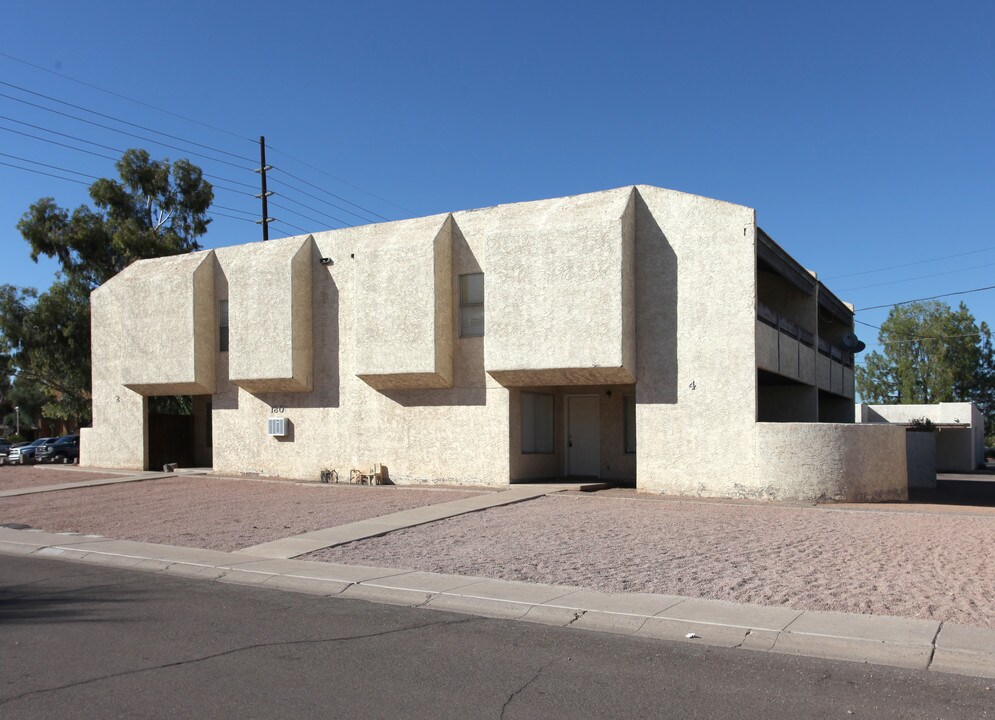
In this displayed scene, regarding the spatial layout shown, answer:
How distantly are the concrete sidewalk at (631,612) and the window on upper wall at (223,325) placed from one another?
45.0 feet

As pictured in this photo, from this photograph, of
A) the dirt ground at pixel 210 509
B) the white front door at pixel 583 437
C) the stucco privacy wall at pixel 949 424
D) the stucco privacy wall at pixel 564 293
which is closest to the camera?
the dirt ground at pixel 210 509

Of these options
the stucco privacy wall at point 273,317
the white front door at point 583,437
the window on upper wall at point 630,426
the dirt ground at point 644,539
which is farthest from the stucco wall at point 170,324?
→ the window on upper wall at point 630,426

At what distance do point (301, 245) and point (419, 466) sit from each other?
Result: 693cm

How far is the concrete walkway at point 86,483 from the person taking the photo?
22734 mm

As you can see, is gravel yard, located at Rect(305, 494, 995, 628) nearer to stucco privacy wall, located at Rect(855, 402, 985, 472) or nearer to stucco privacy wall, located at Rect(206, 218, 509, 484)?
stucco privacy wall, located at Rect(206, 218, 509, 484)

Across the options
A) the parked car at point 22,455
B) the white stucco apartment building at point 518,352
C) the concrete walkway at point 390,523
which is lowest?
the parked car at point 22,455

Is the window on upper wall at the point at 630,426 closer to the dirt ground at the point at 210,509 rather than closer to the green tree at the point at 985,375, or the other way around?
the dirt ground at the point at 210,509

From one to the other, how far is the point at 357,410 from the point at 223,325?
5.99 metres

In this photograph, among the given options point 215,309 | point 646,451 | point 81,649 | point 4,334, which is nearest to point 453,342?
point 646,451

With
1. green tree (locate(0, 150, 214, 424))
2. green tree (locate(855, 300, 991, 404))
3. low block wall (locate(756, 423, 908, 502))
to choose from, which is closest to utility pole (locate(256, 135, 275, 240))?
green tree (locate(0, 150, 214, 424))

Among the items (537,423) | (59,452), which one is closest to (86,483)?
(537,423)

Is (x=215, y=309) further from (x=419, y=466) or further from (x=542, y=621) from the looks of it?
(x=542, y=621)

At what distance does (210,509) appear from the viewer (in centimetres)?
1814

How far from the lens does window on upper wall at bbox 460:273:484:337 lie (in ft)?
70.0
